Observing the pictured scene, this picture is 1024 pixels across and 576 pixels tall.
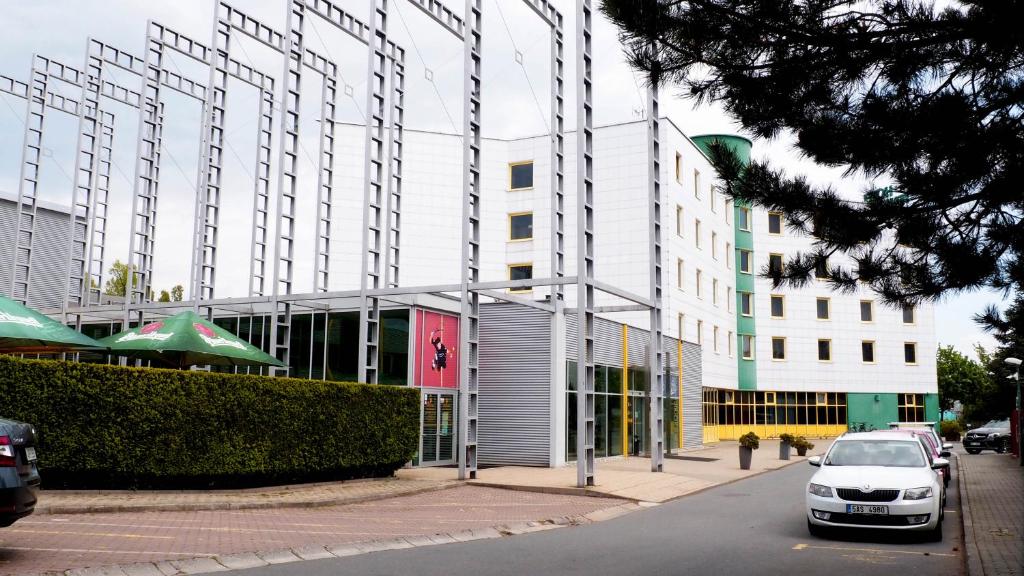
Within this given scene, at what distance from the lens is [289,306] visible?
79.4 feet

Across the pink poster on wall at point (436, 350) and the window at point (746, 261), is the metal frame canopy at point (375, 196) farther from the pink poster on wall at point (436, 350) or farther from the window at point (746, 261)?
the window at point (746, 261)

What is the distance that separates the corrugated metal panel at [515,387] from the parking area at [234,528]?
8.01 meters

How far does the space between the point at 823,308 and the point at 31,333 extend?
49.4 metres

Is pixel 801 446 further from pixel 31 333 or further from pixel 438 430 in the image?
pixel 31 333

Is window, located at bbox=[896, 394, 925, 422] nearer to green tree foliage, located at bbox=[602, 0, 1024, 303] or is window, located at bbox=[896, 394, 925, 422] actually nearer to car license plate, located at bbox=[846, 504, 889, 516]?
car license plate, located at bbox=[846, 504, 889, 516]

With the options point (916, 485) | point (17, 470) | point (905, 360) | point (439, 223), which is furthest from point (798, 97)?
point (905, 360)

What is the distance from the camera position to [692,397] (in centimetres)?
3931

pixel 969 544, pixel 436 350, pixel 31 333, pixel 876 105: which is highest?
pixel 876 105

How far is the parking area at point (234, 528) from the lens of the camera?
9484 millimetres

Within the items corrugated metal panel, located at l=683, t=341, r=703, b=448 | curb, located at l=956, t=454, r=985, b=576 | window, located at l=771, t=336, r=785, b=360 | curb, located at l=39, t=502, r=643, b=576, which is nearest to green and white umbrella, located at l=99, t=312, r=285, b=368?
curb, located at l=39, t=502, r=643, b=576

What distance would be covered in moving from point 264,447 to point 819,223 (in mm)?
11412

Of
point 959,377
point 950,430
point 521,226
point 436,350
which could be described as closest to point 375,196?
point 436,350

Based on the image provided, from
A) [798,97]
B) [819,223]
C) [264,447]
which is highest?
[798,97]

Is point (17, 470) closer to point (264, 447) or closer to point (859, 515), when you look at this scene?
point (264, 447)
